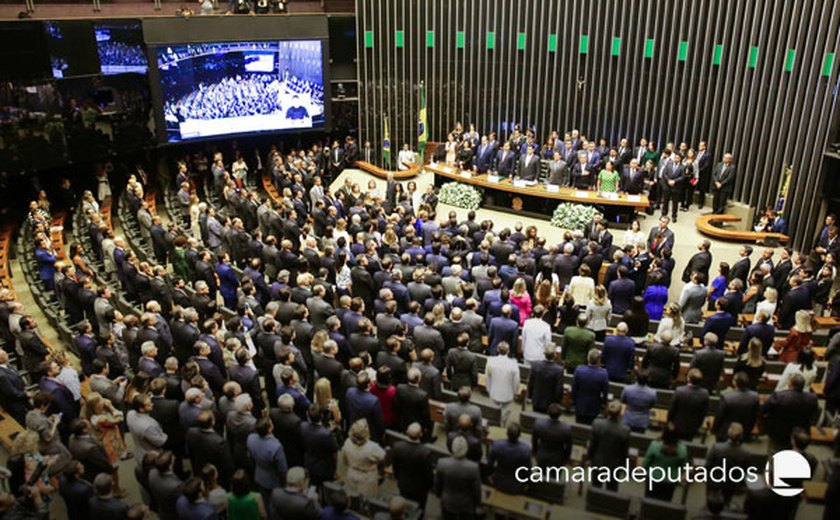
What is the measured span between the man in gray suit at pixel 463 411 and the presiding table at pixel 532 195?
8.64 m

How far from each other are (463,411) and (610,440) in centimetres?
130

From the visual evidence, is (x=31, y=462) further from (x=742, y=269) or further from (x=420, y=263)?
(x=742, y=269)

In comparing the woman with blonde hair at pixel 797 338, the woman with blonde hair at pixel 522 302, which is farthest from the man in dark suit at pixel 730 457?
the woman with blonde hair at pixel 522 302

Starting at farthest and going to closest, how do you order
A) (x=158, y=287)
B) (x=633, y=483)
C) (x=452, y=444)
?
(x=158, y=287)
(x=633, y=483)
(x=452, y=444)

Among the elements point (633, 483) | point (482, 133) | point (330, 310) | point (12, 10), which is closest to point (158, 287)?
→ point (330, 310)

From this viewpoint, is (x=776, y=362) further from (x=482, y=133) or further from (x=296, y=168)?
(x=482, y=133)

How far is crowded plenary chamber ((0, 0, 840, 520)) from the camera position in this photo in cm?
602

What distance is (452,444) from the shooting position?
18.6 ft

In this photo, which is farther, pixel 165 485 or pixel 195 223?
pixel 195 223

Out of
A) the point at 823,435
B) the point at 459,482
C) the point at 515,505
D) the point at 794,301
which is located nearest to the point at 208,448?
the point at 459,482

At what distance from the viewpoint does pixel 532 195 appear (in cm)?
1507

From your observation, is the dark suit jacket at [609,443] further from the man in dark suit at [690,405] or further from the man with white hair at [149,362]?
the man with white hair at [149,362]

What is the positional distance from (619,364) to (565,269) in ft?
9.14

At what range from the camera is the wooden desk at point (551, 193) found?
45.3 feet
